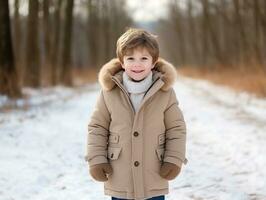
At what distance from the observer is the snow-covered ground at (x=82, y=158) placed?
5.38m

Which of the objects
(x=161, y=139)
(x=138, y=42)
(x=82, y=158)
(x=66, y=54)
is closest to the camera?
(x=138, y=42)

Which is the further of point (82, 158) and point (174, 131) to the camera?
point (82, 158)

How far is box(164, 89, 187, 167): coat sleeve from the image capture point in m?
3.21

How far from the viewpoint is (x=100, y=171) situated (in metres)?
3.17

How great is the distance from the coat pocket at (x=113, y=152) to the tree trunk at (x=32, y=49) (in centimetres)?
1665

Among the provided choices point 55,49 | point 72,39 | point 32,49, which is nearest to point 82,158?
point 32,49

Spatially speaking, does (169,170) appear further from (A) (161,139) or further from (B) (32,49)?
(B) (32,49)

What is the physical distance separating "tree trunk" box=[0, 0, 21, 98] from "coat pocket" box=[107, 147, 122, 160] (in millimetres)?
9841

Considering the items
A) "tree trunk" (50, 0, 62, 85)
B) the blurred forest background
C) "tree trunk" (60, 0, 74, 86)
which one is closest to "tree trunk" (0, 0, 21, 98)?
the blurred forest background

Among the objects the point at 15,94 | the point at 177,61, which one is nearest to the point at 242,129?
the point at 15,94

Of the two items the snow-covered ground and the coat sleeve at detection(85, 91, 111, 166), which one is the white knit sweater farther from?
the snow-covered ground

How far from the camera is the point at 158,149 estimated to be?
127 inches

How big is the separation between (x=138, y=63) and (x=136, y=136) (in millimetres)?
440

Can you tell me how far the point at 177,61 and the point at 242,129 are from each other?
222 ft
